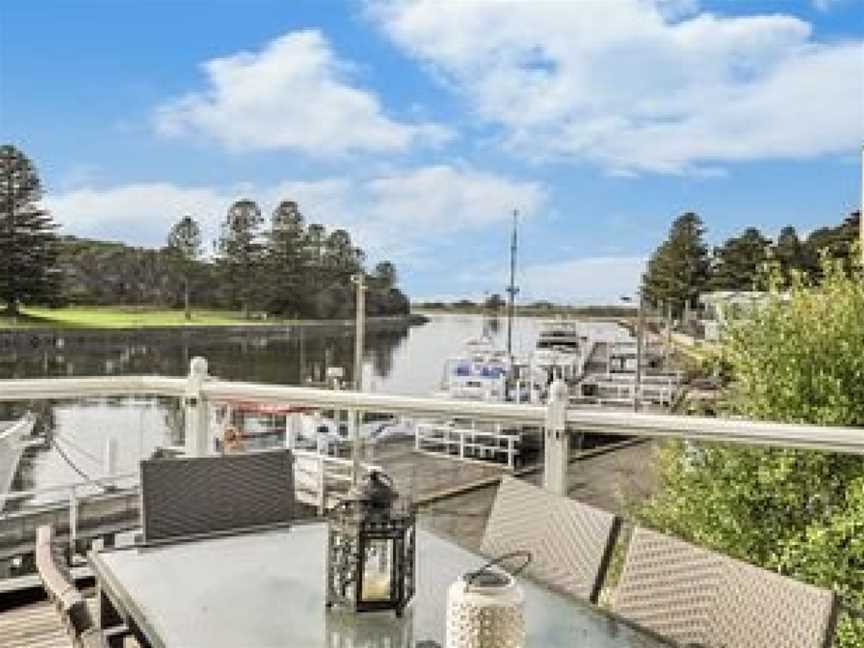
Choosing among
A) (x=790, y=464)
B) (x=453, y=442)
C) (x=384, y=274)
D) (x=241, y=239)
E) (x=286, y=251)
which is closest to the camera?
(x=790, y=464)

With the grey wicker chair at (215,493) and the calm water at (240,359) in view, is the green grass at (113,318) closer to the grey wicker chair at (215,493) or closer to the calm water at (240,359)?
the calm water at (240,359)

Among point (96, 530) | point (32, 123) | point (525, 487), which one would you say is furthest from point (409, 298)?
point (525, 487)

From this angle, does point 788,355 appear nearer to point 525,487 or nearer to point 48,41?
point 525,487

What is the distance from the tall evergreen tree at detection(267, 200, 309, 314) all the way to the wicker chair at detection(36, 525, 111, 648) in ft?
208

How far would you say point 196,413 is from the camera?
416cm

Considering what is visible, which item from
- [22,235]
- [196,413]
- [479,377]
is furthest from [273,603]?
[22,235]

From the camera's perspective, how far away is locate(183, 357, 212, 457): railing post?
13.6ft

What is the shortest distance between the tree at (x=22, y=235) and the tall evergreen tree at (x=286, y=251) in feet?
56.1

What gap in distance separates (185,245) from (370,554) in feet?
225

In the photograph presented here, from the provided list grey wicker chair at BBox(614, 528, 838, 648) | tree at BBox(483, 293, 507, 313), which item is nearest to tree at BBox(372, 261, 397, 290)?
tree at BBox(483, 293, 507, 313)

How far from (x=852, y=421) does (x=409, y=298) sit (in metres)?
88.7

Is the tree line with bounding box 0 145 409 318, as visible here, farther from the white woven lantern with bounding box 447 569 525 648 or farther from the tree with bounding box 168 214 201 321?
the white woven lantern with bounding box 447 569 525 648

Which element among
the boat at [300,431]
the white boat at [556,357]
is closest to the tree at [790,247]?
the white boat at [556,357]

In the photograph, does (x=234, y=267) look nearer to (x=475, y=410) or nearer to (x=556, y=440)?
(x=475, y=410)
